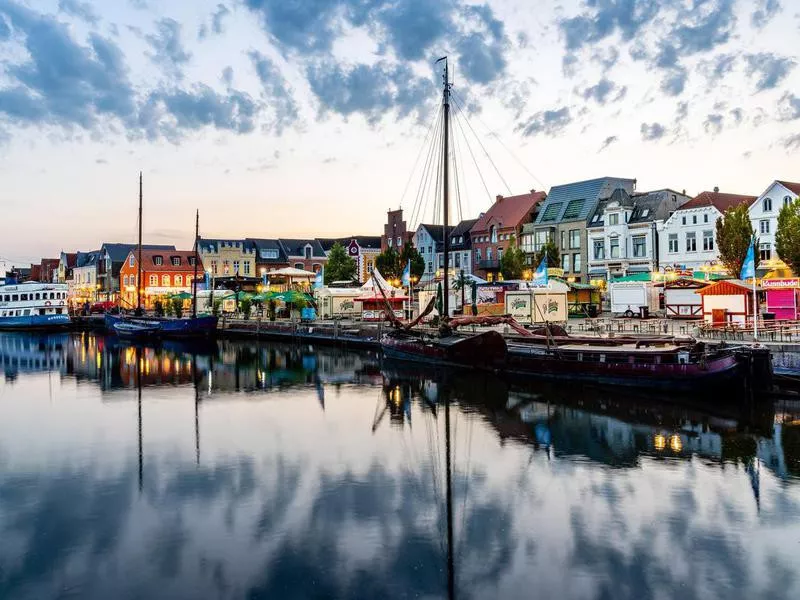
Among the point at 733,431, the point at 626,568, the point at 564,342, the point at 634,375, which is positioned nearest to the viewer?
the point at 626,568

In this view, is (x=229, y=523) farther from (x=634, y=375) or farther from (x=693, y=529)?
(x=634, y=375)

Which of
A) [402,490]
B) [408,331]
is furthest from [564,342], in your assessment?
[402,490]

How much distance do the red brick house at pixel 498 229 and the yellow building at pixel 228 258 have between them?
1494 inches

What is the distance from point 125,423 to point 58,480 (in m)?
8.39

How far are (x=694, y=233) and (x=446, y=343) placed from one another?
3687cm

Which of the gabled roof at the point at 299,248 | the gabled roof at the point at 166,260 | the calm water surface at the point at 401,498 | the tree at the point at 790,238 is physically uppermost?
the gabled roof at the point at 299,248

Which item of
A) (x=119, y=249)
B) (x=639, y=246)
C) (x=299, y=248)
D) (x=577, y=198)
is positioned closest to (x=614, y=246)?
(x=639, y=246)

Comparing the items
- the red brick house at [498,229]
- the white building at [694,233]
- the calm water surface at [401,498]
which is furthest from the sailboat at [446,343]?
the red brick house at [498,229]

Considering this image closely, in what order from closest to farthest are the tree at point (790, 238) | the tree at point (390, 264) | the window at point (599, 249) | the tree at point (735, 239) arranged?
the tree at point (790, 238), the tree at point (735, 239), the window at point (599, 249), the tree at point (390, 264)

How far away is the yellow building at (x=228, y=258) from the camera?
106375 millimetres

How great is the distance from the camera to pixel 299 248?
113 m

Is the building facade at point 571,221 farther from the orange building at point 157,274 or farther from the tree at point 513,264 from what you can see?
the orange building at point 157,274

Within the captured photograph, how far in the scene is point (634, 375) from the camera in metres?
29.8

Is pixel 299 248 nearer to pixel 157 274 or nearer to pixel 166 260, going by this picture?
pixel 166 260
